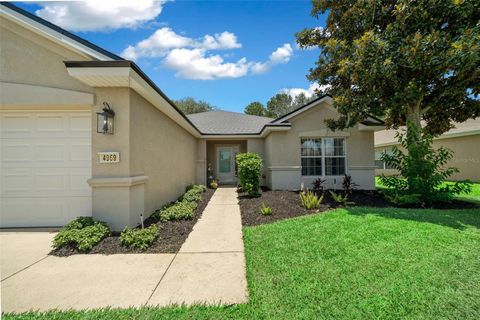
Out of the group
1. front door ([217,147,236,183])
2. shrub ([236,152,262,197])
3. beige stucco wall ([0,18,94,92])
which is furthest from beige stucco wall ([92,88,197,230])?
front door ([217,147,236,183])

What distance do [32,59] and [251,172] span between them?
293 inches

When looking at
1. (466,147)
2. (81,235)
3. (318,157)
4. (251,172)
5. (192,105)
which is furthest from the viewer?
(192,105)

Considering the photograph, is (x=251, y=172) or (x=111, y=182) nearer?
(x=111, y=182)

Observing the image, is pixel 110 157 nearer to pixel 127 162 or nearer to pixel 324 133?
pixel 127 162

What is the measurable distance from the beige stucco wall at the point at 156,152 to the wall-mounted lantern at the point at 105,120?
42cm

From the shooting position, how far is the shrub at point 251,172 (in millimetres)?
9344

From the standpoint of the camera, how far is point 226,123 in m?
15.7

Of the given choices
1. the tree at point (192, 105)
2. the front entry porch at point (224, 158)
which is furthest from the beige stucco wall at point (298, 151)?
the tree at point (192, 105)

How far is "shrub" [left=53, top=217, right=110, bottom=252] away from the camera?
4430 mm

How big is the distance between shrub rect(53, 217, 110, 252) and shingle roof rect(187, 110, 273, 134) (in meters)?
9.46

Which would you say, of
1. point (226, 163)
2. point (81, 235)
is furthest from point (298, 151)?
point (81, 235)

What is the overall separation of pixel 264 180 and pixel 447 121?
9148mm

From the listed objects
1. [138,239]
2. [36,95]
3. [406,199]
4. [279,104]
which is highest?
[279,104]

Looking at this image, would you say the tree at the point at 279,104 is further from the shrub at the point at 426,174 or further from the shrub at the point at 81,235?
the shrub at the point at 81,235
